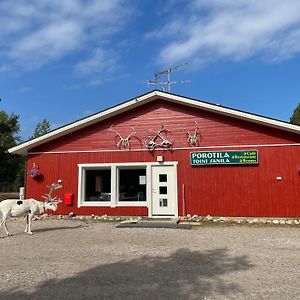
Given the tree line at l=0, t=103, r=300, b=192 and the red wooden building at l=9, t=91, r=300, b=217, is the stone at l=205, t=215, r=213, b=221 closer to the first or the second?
the red wooden building at l=9, t=91, r=300, b=217

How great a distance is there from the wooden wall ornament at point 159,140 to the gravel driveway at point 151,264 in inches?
178

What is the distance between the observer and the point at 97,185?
15133mm

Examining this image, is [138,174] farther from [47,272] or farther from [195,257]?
[47,272]

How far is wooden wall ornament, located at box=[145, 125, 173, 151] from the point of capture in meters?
14.4

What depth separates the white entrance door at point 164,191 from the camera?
1412cm

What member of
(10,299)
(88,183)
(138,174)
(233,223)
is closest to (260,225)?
(233,223)

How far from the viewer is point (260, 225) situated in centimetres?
1214

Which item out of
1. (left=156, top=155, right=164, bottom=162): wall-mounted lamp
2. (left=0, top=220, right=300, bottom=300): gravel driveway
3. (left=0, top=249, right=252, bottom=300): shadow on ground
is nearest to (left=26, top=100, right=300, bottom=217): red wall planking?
(left=156, top=155, right=164, bottom=162): wall-mounted lamp

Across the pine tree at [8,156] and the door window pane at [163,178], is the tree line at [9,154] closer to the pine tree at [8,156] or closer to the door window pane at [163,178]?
the pine tree at [8,156]

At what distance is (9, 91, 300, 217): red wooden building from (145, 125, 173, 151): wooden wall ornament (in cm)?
4

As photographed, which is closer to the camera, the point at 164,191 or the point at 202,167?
the point at 202,167

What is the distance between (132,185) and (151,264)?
8.30 m

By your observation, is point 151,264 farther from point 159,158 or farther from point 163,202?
point 159,158

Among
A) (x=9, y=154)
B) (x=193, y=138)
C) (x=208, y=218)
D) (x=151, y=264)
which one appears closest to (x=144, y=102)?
(x=193, y=138)
